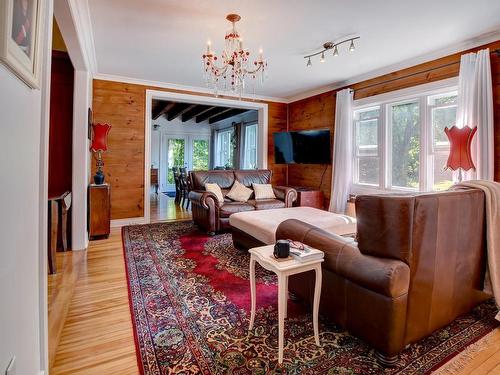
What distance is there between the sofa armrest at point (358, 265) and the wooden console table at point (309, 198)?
3131 mm

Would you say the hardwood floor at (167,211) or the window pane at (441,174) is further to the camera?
the hardwood floor at (167,211)

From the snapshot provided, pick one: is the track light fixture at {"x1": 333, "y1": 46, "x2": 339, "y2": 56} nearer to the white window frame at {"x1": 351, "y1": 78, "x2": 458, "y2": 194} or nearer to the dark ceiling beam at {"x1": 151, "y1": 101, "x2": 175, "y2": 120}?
the white window frame at {"x1": 351, "y1": 78, "x2": 458, "y2": 194}

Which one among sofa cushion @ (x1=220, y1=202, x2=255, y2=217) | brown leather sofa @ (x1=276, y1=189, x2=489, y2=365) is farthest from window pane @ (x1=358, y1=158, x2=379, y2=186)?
brown leather sofa @ (x1=276, y1=189, x2=489, y2=365)

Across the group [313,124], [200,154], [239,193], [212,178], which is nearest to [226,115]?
[200,154]

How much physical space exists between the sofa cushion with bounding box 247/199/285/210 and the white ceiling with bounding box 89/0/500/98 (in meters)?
2.16

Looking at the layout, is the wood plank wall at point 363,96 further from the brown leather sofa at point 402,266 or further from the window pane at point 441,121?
the brown leather sofa at point 402,266

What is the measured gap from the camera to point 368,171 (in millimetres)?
4863

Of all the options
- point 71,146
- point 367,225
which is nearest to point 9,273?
point 367,225

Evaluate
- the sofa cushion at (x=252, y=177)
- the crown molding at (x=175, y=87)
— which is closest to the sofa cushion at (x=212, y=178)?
the sofa cushion at (x=252, y=177)

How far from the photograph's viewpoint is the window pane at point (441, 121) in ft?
12.1

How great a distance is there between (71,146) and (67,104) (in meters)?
0.54

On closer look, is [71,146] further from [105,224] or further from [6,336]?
[6,336]

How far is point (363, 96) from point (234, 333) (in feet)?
14.5

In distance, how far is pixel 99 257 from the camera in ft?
10.8
